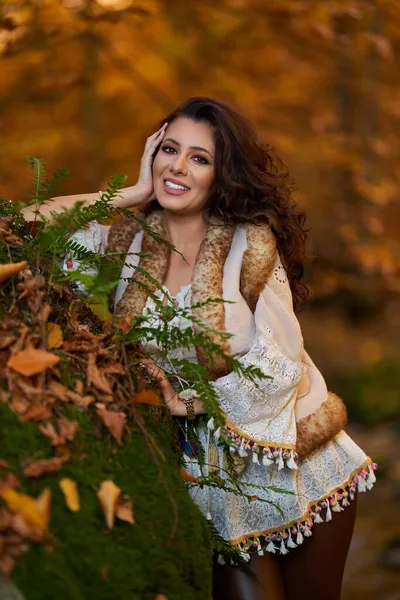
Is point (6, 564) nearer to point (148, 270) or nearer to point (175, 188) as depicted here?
point (148, 270)

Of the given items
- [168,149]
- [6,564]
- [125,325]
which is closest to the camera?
[6,564]

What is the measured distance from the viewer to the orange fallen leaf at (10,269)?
4.46ft

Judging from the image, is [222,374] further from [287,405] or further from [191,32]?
[191,32]

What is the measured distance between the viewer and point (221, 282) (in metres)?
2.14

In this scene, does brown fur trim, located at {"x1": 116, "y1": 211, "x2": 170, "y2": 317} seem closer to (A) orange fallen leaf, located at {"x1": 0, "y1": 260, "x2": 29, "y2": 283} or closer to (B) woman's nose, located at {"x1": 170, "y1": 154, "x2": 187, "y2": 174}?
(B) woman's nose, located at {"x1": 170, "y1": 154, "x2": 187, "y2": 174}

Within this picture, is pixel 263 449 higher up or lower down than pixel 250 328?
lower down

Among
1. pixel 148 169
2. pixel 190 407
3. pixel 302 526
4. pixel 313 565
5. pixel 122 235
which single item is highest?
pixel 148 169

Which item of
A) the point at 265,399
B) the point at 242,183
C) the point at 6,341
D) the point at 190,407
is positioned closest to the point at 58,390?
the point at 6,341

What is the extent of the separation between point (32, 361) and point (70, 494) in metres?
0.24

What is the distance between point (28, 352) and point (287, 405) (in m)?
1.00

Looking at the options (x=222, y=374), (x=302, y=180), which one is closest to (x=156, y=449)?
(x=222, y=374)

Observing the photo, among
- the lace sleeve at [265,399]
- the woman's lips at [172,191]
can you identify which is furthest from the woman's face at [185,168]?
the lace sleeve at [265,399]

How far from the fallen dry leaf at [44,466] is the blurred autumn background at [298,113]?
13.2 feet

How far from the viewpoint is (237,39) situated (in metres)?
5.98
